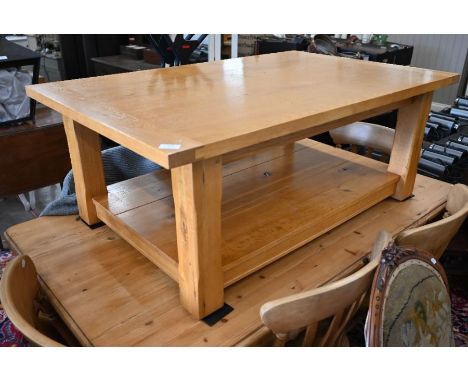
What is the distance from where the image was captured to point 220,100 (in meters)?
1.05

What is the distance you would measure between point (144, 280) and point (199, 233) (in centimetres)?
32

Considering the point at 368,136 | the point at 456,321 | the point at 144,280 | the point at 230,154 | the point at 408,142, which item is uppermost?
the point at 230,154

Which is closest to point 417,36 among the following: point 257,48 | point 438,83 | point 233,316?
point 257,48

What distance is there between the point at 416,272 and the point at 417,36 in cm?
466

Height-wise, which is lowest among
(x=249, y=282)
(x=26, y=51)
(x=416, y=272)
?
(x=249, y=282)

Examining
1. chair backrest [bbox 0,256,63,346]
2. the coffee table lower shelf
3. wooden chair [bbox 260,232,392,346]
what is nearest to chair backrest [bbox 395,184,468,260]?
wooden chair [bbox 260,232,392,346]

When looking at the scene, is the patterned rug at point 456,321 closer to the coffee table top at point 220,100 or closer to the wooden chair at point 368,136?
the wooden chair at point 368,136

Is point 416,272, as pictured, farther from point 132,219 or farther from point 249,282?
point 132,219

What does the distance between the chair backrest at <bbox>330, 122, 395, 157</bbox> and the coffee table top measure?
404 millimetres

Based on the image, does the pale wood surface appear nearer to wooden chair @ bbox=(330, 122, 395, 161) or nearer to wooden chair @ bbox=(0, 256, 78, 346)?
wooden chair @ bbox=(0, 256, 78, 346)

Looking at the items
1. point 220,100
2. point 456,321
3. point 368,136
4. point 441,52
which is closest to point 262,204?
point 220,100

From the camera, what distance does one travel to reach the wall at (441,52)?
4.56 m

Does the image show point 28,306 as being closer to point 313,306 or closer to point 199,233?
point 199,233

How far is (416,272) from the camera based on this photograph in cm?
95
